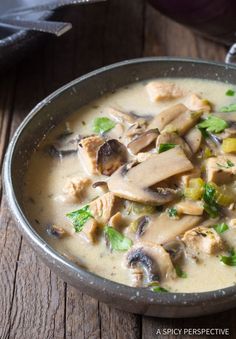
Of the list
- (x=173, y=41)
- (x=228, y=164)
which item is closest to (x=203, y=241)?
(x=228, y=164)

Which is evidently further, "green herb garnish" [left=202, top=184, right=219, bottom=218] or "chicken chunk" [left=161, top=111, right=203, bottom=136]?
"chicken chunk" [left=161, top=111, right=203, bottom=136]

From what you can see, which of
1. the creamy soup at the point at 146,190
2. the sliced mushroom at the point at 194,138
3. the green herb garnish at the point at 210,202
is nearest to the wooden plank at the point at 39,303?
the creamy soup at the point at 146,190

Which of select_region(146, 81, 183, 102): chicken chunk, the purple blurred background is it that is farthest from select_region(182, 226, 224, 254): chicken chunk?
the purple blurred background

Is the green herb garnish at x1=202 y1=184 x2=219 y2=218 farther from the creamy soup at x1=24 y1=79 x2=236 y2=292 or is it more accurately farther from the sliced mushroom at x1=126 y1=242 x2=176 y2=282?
the sliced mushroom at x1=126 y1=242 x2=176 y2=282

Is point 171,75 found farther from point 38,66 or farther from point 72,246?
point 72,246

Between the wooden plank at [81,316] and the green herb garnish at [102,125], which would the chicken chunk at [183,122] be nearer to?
the green herb garnish at [102,125]

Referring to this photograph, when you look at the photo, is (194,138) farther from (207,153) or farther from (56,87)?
(56,87)

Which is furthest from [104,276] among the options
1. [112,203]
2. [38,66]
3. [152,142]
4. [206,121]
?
[38,66]

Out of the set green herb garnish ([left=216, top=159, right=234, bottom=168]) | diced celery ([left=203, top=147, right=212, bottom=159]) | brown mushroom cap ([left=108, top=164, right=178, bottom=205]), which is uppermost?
green herb garnish ([left=216, top=159, right=234, bottom=168])
